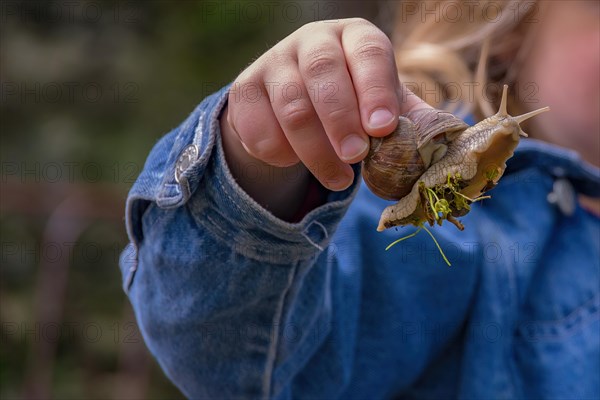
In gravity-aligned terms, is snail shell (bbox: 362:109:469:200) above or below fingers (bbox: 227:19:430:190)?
below

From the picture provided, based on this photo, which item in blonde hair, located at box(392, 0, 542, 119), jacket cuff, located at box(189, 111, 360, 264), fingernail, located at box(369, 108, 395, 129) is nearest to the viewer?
fingernail, located at box(369, 108, 395, 129)

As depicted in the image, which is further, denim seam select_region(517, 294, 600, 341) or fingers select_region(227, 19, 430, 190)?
denim seam select_region(517, 294, 600, 341)

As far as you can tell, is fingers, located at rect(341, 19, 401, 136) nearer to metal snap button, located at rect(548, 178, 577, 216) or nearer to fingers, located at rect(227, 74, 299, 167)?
fingers, located at rect(227, 74, 299, 167)

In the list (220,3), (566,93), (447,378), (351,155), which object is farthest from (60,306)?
(351,155)

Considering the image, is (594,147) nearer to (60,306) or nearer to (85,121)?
(60,306)

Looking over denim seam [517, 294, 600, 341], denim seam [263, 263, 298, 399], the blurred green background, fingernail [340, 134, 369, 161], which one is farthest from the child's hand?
the blurred green background

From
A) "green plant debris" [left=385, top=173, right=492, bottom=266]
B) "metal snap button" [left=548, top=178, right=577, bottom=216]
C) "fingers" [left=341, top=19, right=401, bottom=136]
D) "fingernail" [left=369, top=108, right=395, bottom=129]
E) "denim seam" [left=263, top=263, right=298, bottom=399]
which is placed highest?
"fingers" [left=341, top=19, right=401, bottom=136]
